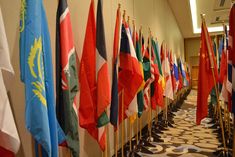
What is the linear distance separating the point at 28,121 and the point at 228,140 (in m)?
3.58

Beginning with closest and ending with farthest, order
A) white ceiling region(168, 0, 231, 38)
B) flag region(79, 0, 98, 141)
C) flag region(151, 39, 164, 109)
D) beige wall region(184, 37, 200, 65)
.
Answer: flag region(79, 0, 98, 141) → flag region(151, 39, 164, 109) → white ceiling region(168, 0, 231, 38) → beige wall region(184, 37, 200, 65)

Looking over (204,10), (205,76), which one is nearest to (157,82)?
(205,76)

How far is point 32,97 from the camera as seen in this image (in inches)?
54.4

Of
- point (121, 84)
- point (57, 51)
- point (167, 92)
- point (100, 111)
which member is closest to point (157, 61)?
point (167, 92)

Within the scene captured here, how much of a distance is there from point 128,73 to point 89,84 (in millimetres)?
797

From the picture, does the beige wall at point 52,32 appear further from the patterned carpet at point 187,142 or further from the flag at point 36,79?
the patterned carpet at point 187,142

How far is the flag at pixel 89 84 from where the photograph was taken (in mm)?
2109

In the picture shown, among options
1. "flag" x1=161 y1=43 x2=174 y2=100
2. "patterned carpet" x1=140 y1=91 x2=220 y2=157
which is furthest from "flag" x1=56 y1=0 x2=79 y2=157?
"flag" x1=161 y1=43 x2=174 y2=100

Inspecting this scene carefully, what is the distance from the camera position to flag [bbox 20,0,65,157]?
1369mm

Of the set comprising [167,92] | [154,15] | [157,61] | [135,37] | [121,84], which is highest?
[154,15]

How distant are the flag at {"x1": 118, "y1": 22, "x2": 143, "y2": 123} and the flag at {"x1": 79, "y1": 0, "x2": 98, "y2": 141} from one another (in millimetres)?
663

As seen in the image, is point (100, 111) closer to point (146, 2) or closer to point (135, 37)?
point (135, 37)

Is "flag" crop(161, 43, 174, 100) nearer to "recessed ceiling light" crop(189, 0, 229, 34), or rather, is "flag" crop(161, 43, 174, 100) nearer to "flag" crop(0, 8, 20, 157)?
"flag" crop(0, 8, 20, 157)

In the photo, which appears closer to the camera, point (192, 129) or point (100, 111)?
point (100, 111)
